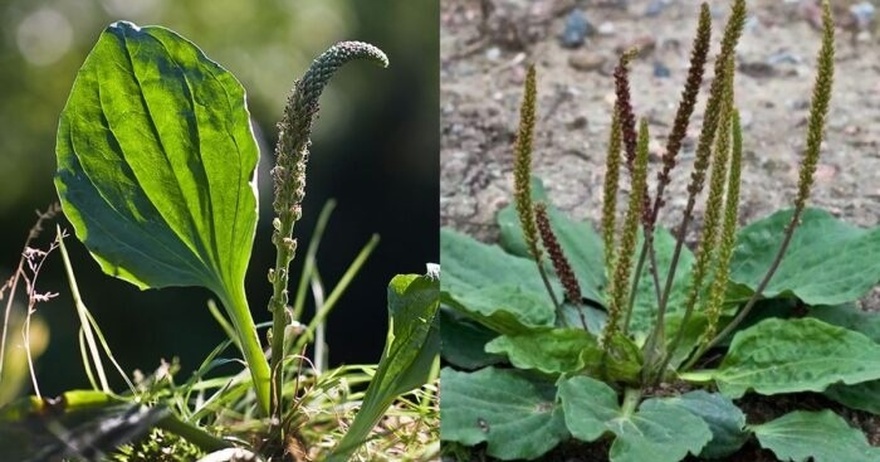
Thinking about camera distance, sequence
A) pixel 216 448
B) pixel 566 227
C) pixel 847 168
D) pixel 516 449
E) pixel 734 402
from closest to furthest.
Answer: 1. pixel 216 448
2. pixel 516 449
3. pixel 734 402
4. pixel 566 227
5. pixel 847 168

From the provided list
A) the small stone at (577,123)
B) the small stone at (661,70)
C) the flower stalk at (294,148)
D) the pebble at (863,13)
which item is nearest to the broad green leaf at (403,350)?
the flower stalk at (294,148)

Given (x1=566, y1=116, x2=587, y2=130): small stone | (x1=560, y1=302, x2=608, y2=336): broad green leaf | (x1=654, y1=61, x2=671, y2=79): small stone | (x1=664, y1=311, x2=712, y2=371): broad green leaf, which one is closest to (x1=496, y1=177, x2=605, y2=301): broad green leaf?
(x1=560, y1=302, x2=608, y2=336): broad green leaf

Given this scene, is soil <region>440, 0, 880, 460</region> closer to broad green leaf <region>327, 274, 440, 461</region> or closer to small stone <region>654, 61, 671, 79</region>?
small stone <region>654, 61, 671, 79</region>

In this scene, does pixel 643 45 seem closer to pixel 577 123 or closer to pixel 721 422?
pixel 577 123

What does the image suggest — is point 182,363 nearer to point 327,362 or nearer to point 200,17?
point 327,362

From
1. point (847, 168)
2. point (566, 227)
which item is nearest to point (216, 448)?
point (566, 227)

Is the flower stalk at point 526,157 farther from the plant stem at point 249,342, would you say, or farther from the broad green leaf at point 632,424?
the plant stem at point 249,342
